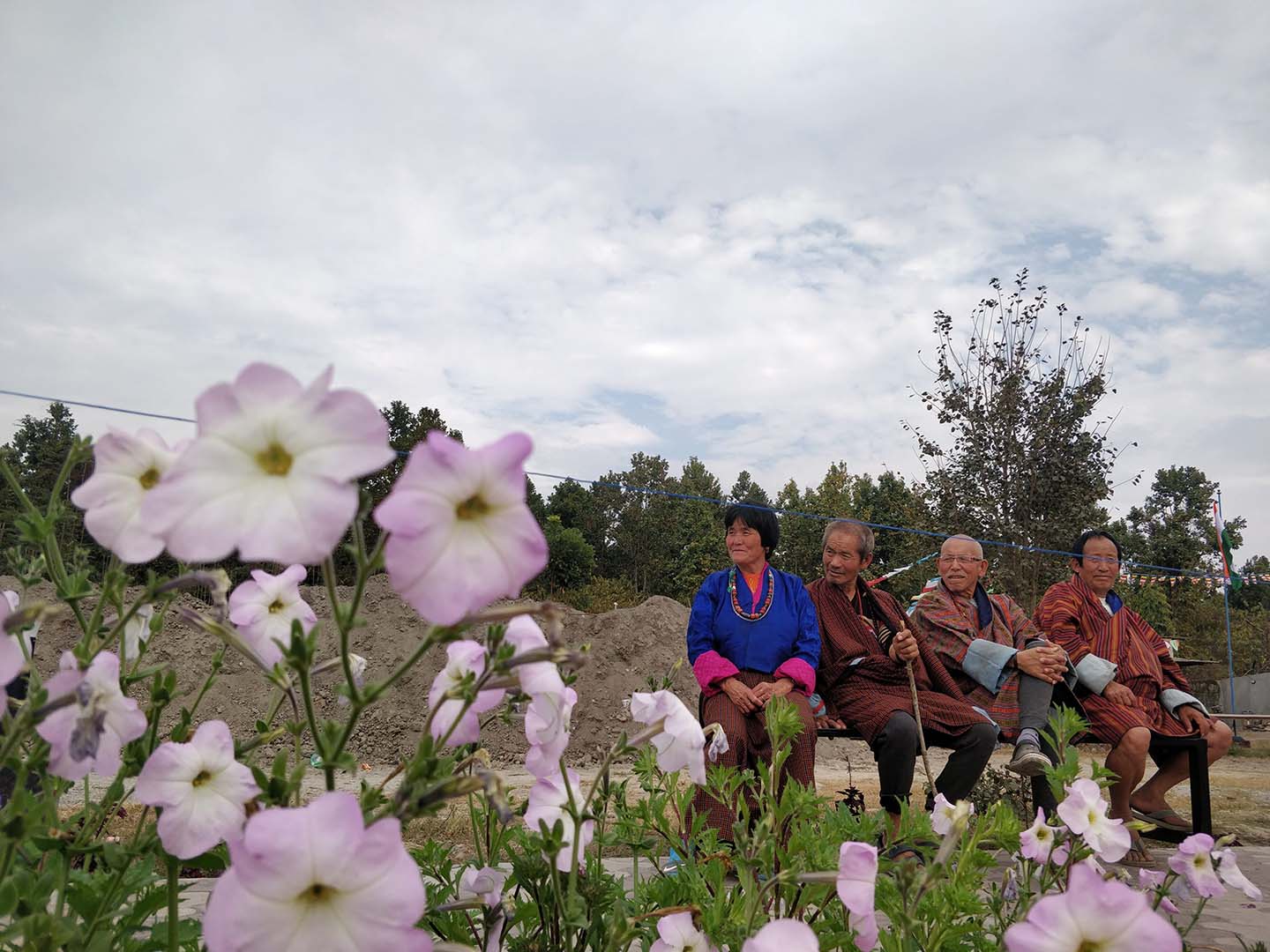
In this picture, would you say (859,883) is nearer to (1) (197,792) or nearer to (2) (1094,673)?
(1) (197,792)

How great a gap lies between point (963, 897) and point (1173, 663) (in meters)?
4.89

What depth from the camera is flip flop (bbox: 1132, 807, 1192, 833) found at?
497 cm

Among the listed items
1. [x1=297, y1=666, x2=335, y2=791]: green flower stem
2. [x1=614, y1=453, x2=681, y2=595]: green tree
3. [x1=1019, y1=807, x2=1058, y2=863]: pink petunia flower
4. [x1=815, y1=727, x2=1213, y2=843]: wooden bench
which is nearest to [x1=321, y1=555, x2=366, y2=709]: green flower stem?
[x1=297, y1=666, x2=335, y2=791]: green flower stem

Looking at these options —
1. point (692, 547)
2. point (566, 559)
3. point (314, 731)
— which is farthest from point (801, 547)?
point (314, 731)

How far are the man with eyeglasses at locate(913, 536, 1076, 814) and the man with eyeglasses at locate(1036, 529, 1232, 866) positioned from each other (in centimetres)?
17

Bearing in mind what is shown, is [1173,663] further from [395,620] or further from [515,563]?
[395,620]

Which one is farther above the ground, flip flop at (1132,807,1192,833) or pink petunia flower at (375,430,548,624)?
pink petunia flower at (375,430,548,624)

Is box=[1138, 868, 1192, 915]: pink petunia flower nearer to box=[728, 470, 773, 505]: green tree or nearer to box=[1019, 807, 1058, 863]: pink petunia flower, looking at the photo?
box=[1019, 807, 1058, 863]: pink petunia flower

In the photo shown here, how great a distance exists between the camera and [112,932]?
1015 mm

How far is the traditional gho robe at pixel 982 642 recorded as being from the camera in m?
4.89

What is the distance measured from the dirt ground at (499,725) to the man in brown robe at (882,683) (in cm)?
344

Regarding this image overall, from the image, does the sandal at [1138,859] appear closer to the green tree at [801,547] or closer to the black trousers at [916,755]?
the black trousers at [916,755]

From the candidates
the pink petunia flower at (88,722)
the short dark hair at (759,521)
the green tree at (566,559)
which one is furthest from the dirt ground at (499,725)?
the green tree at (566,559)

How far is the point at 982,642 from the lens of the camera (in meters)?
4.97
